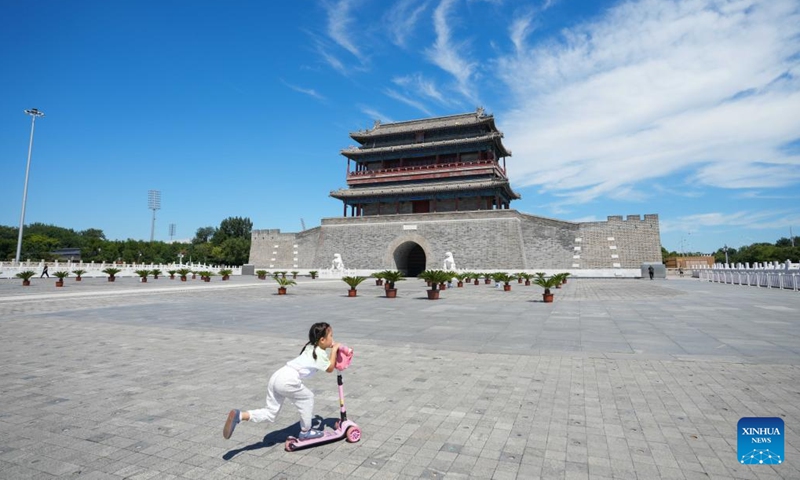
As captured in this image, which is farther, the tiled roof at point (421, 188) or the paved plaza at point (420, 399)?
the tiled roof at point (421, 188)

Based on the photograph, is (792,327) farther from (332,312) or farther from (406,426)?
(332,312)

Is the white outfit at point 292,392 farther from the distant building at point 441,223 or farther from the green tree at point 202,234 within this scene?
the green tree at point 202,234

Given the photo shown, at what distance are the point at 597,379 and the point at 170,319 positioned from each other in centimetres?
942

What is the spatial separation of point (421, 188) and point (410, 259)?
309 inches

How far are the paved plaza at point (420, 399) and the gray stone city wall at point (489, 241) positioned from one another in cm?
2561

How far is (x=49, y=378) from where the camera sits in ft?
16.0

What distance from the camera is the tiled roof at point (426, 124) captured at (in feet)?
127

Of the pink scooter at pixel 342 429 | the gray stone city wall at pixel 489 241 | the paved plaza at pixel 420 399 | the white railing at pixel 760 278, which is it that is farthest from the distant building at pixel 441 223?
the pink scooter at pixel 342 429

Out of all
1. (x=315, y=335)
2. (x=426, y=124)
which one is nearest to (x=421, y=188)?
(x=426, y=124)

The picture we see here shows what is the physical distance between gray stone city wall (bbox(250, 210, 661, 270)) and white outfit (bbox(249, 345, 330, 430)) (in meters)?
32.0

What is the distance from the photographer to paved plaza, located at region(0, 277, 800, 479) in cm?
282

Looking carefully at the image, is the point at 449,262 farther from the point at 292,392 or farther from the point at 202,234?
the point at 202,234

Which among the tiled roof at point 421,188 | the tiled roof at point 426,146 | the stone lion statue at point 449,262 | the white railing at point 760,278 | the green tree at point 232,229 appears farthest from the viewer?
the green tree at point 232,229

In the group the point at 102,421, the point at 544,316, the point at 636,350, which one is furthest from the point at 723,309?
the point at 102,421
